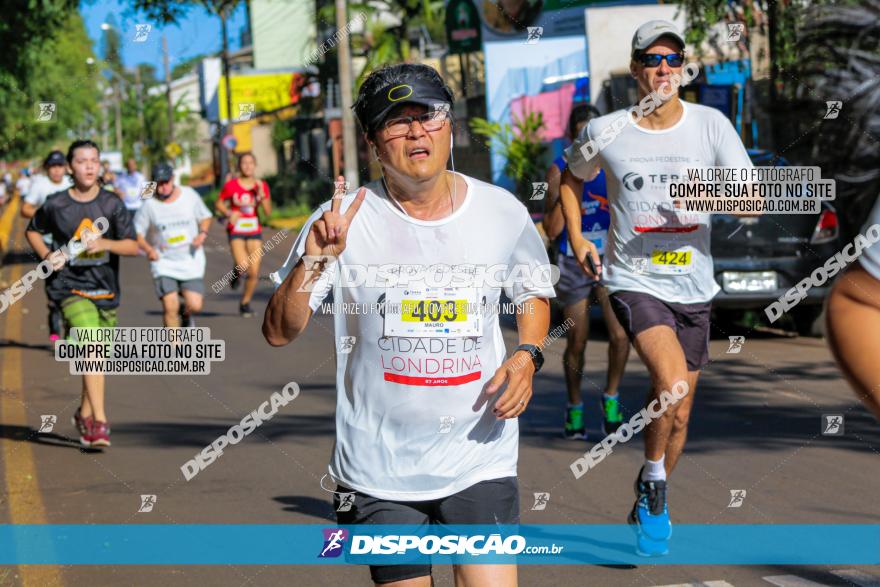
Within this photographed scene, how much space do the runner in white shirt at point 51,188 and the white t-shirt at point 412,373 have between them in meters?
6.71

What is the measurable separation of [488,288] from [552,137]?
75.6 feet

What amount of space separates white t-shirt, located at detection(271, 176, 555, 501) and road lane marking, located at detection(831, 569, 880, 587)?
2277mm

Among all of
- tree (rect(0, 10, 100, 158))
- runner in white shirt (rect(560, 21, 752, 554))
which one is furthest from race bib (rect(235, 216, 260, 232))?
runner in white shirt (rect(560, 21, 752, 554))

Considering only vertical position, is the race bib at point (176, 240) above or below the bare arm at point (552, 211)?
below

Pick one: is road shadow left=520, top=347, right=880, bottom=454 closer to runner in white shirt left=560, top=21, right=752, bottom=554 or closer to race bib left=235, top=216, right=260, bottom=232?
runner in white shirt left=560, top=21, right=752, bottom=554

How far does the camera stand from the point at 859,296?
2.07 metres

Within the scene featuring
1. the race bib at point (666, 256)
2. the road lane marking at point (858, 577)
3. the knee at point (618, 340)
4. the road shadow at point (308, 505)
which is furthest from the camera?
the knee at point (618, 340)

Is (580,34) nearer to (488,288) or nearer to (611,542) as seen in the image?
(611,542)

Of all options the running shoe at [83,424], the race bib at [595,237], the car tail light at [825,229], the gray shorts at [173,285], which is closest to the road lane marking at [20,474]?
the running shoe at [83,424]

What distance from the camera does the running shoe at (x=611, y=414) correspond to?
830 cm

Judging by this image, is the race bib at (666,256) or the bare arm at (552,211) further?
the bare arm at (552,211)

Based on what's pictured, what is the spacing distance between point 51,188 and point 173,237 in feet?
22.0

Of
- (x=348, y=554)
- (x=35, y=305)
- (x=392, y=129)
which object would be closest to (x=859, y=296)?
(x=392, y=129)

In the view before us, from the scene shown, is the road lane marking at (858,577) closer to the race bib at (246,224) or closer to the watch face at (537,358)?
the watch face at (537,358)
